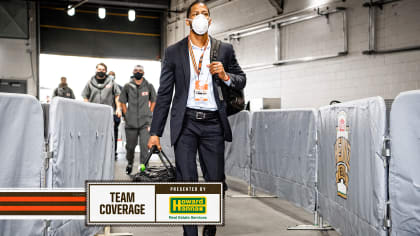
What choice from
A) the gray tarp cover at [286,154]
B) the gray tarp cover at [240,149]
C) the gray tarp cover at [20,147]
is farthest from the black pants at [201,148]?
the gray tarp cover at [240,149]

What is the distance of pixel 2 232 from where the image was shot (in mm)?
2500

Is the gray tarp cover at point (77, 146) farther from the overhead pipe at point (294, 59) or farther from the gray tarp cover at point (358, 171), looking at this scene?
the overhead pipe at point (294, 59)

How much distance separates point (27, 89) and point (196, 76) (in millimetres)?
15649

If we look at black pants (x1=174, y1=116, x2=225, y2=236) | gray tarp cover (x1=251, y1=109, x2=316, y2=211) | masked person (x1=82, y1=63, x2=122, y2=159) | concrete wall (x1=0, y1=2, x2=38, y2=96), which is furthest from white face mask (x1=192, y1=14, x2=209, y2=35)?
concrete wall (x1=0, y1=2, x2=38, y2=96)

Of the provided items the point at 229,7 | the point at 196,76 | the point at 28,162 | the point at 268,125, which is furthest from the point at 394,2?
the point at 28,162

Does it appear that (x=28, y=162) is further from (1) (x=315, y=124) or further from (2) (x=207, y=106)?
(1) (x=315, y=124)

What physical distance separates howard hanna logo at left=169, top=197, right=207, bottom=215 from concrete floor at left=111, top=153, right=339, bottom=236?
9.04 feet

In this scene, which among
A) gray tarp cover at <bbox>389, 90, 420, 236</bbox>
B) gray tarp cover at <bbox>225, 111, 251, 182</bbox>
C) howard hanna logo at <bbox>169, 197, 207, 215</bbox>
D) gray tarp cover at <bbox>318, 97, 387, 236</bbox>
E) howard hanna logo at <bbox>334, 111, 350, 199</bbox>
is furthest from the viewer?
gray tarp cover at <bbox>225, 111, 251, 182</bbox>

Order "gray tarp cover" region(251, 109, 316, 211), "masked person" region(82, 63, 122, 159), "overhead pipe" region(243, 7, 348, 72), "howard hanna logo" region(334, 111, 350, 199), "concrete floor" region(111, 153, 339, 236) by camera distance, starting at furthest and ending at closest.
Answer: "overhead pipe" region(243, 7, 348, 72) < "masked person" region(82, 63, 122, 159) < "gray tarp cover" region(251, 109, 316, 211) < "concrete floor" region(111, 153, 339, 236) < "howard hanna logo" region(334, 111, 350, 199)

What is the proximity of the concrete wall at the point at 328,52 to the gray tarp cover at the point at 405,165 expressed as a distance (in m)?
6.45

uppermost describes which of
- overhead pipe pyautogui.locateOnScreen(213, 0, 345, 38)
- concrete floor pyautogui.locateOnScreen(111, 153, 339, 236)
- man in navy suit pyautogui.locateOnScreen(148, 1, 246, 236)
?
overhead pipe pyautogui.locateOnScreen(213, 0, 345, 38)

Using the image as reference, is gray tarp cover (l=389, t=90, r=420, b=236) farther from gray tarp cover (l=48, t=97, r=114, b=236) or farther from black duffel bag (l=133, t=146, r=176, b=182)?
gray tarp cover (l=48, t=97, r=114, b=236)

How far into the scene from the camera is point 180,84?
302 centimetres

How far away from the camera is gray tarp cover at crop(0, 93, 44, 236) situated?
2.49 meters
